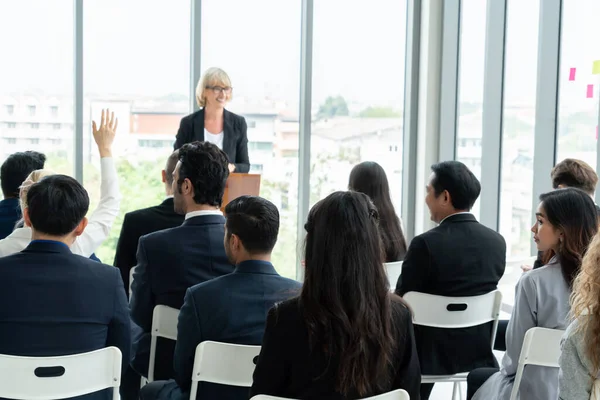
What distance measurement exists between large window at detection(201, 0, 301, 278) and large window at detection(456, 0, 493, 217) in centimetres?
137

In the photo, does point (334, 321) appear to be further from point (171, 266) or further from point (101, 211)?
point (101, 211)

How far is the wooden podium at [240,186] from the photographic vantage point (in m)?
4.26

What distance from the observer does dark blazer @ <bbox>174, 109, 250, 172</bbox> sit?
17.4 ft

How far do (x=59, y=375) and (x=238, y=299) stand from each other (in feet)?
1.84

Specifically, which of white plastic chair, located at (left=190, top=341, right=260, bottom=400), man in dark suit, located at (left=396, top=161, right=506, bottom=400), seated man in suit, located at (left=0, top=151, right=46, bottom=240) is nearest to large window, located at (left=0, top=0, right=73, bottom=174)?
seated man in suit, located at (left=0, top=151, right=46, bottom=240)

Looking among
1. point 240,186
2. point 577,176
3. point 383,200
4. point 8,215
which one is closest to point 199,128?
point 240,186

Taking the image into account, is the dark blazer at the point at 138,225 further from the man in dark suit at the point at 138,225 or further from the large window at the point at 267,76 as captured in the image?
the large window at the point at 267,76

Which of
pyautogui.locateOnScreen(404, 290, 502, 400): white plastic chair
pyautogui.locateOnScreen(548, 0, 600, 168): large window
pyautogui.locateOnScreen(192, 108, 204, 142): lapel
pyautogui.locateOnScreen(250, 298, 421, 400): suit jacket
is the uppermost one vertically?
pyautogui.locateOnScreen(548, 0, 600, 168): large window

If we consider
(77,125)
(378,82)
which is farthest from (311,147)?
(77,125)

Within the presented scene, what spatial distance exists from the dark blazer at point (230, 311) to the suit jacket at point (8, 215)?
1645 millimetres

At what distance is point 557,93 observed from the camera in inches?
189

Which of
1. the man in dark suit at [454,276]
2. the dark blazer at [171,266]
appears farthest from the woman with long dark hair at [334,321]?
the man in dark suit at [454,276]

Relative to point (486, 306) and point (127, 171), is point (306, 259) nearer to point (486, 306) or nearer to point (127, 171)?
point (486, 306)

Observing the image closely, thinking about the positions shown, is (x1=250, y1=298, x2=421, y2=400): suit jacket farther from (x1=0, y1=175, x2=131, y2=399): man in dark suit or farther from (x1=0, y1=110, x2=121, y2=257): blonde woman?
(x1=0, y1=110, x2=121, y2=257): blonde woman
